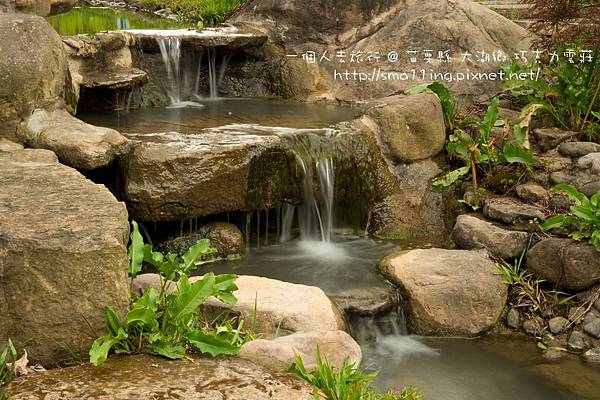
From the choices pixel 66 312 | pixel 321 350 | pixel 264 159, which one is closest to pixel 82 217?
pixel 66 312

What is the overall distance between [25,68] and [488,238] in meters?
4.19

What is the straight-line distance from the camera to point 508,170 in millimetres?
7266

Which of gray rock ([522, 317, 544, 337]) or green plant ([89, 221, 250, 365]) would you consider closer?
green plant ([89, 221, 250, 365])

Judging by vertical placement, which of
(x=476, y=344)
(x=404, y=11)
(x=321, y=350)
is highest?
(x=404, y=11)

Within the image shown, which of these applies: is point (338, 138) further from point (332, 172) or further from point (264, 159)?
point (264, 159)

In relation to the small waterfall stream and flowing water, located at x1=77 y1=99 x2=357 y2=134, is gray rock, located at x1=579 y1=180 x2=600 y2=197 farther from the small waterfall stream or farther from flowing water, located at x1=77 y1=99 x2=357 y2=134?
the small waterfall stream

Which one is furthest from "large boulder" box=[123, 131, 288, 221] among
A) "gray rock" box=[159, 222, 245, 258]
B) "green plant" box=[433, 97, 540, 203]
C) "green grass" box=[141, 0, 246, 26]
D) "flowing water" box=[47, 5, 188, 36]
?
"green grass" box=[141, 0, 246, 26]

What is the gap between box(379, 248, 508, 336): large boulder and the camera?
5.83 meters

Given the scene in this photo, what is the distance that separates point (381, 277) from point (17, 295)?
11.5ft

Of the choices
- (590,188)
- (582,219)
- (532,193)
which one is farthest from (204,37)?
(582,219)

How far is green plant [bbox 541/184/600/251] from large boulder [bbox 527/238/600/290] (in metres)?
0.09

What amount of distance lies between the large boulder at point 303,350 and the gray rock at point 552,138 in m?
4.38

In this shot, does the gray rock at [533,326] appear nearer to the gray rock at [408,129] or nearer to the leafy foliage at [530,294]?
the leafy foliage at [530,294]

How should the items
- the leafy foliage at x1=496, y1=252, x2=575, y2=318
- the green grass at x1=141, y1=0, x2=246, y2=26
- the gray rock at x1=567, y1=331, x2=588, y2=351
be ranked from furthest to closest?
the green grass at x1=141, y1=0, x2=246, y2=26
the leafy foliage at x1=496, y1=252, x2=575, y2=318
the gray rock at x1=567, y1=331, x2=588, y2=351
